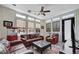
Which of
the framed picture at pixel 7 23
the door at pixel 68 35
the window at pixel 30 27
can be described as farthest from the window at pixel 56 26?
the framed picture at pixel 7 23

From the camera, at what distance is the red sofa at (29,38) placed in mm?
2149

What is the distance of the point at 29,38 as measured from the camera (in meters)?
2.19

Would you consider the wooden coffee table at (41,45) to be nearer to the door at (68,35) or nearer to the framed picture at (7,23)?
the door at (68,35)

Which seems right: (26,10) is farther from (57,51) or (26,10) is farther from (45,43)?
(57,51)

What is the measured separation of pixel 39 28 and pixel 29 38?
335 millimetres

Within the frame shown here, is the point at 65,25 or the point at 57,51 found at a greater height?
the point at 65,25

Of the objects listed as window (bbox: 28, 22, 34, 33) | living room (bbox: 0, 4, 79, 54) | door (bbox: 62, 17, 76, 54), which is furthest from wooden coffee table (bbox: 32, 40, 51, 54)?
door (bbox: 62, 17, 76, 54)

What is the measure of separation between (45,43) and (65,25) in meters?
0.63

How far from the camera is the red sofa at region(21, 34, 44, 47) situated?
2.15 metres

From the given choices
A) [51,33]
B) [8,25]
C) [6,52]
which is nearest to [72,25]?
[51,33]

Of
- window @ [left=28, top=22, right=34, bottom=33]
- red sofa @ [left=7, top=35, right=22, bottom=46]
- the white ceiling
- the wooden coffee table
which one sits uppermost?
the white ceiling

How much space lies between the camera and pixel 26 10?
2.14 m

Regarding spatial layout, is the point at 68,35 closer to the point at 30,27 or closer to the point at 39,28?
the point at 39,28

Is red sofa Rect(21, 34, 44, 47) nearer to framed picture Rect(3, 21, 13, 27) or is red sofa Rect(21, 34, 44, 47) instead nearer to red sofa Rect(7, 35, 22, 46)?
red sofa Rect(7, 35, 22, 46)
